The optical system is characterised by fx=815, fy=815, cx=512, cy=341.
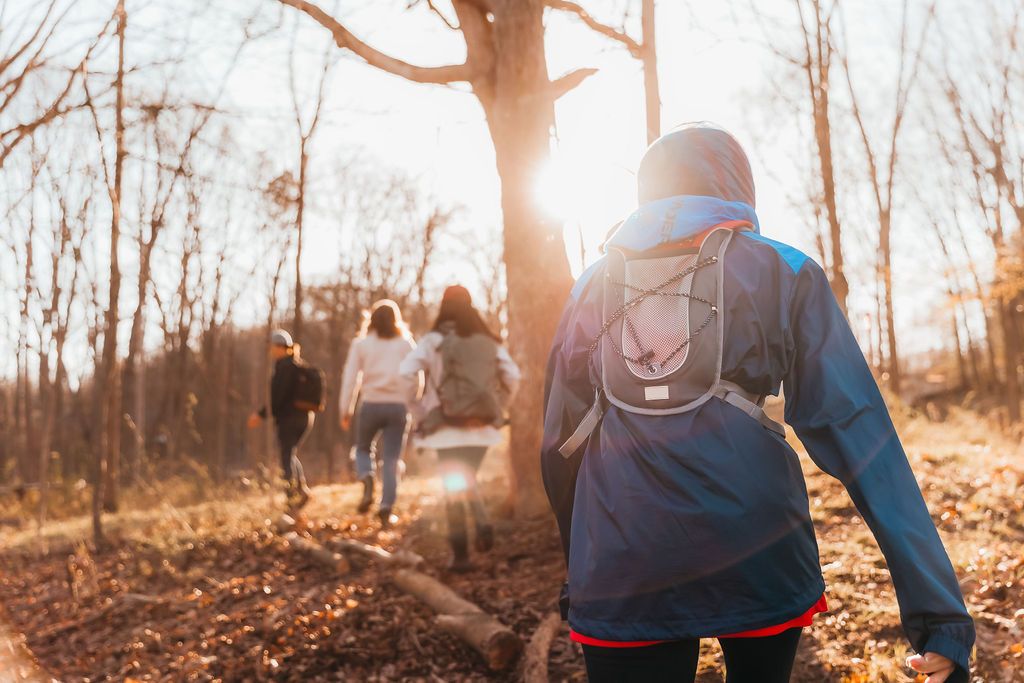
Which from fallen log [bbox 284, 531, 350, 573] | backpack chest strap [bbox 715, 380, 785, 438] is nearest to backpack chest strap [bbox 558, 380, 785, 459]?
backpack chest strap [bbox 715, 380, 785, 438]

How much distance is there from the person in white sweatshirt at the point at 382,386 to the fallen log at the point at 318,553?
0.96 metres

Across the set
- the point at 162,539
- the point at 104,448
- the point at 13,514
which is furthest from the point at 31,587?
the point at 13,514

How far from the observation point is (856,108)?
50.7 feet

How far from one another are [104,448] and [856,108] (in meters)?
14.1

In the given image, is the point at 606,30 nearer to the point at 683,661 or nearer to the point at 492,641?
the point at 492,641

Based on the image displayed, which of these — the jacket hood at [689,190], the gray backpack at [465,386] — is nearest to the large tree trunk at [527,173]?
the gray backpack at [465,386]

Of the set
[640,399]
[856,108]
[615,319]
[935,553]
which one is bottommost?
[935,553]

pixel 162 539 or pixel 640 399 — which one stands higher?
pixel 640 399

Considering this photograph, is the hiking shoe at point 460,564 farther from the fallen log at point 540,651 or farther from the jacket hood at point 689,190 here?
the jacket hood at point 689,190

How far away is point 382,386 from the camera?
8047 mm

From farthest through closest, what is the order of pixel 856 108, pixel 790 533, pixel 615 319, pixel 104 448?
1. pixel 856 108
2. pixel 104 448
3. pixel 615 319
4. pixel 790 533

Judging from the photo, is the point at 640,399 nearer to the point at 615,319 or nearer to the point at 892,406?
the point at 615,319

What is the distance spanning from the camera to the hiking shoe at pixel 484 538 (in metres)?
5.98

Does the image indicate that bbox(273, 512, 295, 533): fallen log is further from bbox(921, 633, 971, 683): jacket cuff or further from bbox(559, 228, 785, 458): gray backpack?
bbox(921, 633, 971, 683): jacket cuff
